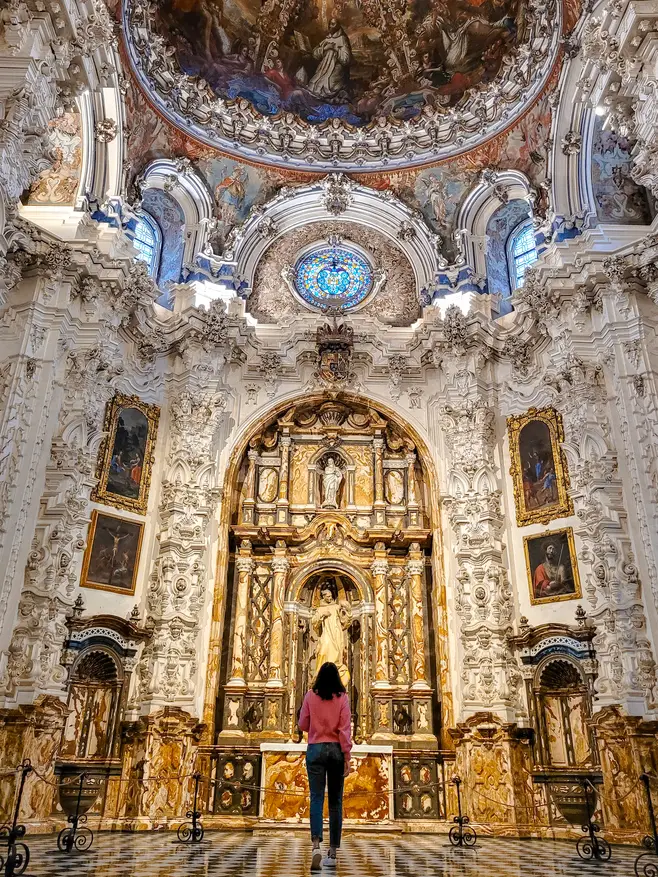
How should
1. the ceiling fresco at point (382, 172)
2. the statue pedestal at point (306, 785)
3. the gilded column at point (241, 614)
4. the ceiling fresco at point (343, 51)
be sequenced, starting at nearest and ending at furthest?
the statue pedestal at point (306, 785) < the gilded column at point (241, 614) < the ceiling fresco at point (382, 172) < the ceiling fresco at point (343, 51)

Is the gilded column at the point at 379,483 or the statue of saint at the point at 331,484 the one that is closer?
the gilded column at the point at 379,483

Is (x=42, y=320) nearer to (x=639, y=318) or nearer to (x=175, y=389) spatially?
(x=175, y=389)

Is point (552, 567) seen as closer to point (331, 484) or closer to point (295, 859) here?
point (331, 484)

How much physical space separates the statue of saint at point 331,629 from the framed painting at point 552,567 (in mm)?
4266

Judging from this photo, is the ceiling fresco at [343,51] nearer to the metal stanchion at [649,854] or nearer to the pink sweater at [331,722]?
the pink sweater at [331,722]

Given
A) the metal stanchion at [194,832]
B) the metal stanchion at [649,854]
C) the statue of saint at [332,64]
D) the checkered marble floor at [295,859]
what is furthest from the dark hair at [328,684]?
the statue of saint at [332,64]

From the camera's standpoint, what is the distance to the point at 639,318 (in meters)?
13.7

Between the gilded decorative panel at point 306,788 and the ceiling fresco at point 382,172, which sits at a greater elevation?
the ceiling fresco at point 382,172

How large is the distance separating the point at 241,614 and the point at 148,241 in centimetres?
1050

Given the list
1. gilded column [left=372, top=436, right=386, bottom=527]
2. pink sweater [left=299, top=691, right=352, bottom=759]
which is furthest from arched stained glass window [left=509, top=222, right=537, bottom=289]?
pink sweater [left=299, top=691, right=352, bottom=759]

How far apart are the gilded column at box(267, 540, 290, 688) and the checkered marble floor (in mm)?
3896

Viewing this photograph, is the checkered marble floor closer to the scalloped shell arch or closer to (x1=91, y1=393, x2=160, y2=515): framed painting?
(x1=91, y1=393, x2=160, y2=515): framed painting

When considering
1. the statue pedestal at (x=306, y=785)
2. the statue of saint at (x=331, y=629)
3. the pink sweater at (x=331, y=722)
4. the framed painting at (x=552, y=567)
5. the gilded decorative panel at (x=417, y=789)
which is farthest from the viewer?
the statue of saint at (x=331, y=629)

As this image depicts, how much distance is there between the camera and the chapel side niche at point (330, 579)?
14.9 m
